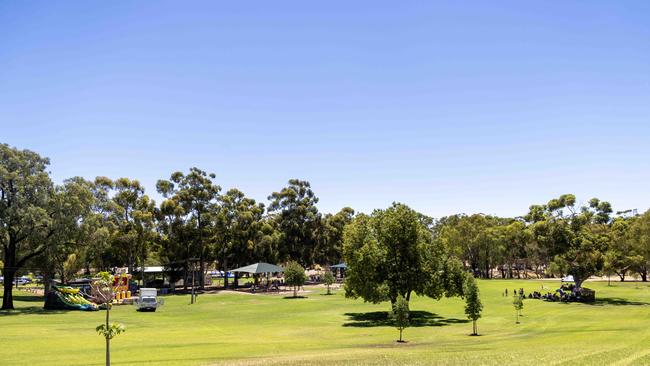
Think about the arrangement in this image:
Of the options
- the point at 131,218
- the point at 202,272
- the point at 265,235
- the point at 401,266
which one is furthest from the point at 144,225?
the point at 401,266

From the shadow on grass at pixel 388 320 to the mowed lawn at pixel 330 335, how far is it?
10 centimetres

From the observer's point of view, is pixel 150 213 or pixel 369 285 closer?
pixel 369 285

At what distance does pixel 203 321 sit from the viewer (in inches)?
1853

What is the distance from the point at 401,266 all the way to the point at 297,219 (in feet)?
181

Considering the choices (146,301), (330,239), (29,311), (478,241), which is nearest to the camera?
(29,311)

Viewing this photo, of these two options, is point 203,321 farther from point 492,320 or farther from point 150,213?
point 150,213

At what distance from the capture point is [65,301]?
56.2 meters

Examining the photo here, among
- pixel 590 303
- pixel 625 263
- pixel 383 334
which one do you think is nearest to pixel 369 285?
pixel 383 334

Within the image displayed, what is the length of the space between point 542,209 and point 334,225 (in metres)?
45.4

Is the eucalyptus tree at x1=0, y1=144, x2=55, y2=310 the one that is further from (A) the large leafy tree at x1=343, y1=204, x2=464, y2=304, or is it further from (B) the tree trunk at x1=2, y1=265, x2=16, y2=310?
(A) the large leafy tree at x1=343, y1=204, x2=464, y2=304

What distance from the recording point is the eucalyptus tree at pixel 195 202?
84688 millimetres

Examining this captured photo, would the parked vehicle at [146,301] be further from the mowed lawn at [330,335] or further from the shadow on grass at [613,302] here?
the shadow on grass at [613,302]

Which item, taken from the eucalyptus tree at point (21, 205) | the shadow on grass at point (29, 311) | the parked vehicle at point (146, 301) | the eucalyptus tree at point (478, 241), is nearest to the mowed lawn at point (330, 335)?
the shadow on grass at point (29, 311)

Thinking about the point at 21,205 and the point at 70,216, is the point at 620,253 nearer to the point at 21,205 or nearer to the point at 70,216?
the point at 70,216
